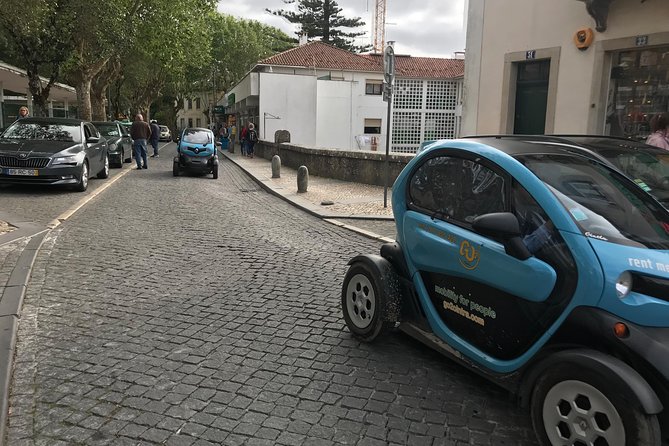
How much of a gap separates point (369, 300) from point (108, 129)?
19.2 meters

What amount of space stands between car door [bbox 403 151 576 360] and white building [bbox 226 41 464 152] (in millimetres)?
32458

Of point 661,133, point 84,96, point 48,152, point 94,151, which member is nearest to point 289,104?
point 84,96

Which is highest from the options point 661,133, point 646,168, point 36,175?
point 661,133

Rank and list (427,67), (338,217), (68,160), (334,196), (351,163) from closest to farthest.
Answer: (338,217) < (68,160) < (334,196) < (351,163) < (427,67)

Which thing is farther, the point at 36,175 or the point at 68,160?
the point at 68,160

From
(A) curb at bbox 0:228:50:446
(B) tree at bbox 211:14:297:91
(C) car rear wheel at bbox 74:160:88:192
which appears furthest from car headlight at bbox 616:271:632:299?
(B) tree at bbox 211:14:297:91

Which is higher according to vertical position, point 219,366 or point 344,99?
point 344,99

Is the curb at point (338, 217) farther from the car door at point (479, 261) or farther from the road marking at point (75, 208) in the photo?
the car door at point (479, 261)

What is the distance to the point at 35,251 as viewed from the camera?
269 inches

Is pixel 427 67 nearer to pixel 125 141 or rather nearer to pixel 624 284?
pixel 125 141

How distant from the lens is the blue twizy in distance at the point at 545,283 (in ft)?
Answer: 7.90

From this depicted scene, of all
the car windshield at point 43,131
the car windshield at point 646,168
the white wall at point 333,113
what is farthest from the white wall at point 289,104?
the car windshield at point 646,168

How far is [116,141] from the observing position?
1969 centimetres

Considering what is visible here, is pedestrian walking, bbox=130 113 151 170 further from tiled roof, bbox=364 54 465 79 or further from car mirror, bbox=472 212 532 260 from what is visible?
tiled roof, bbox=364 54 465 79
